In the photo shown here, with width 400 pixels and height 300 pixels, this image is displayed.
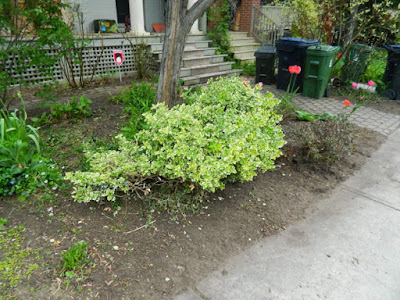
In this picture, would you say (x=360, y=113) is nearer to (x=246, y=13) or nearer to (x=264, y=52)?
(x=264, y=52)

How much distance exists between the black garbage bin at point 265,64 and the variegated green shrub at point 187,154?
5281 millimetres

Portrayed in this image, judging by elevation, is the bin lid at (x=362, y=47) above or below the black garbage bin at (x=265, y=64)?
above

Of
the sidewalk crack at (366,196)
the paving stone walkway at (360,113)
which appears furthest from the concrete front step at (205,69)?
the sidewalk crack at (366,196)

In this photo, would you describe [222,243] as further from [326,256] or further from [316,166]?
[316,166]

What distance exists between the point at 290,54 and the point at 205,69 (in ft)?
7.80

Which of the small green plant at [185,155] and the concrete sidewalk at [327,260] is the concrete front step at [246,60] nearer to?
the small green plant at [185,155]

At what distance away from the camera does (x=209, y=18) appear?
9.96 m

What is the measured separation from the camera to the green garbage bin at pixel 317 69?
21.8 feet

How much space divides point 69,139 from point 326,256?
3.45 meters

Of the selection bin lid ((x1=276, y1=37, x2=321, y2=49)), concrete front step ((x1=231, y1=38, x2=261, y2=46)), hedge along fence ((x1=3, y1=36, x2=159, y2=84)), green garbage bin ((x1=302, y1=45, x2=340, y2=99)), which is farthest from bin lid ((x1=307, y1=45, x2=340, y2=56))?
concrete front step ((x1=231, y1=38, x2=261, y2=46))

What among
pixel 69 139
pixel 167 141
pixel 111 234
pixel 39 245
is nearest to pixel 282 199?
pixel 167 141

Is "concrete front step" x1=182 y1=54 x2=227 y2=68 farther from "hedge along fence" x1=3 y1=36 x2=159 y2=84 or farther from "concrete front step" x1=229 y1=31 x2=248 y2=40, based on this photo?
"concrete front step" x1=229 y1=31 x2=248 y2=40

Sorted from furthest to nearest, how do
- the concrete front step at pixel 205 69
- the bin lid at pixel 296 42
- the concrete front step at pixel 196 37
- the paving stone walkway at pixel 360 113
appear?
the concrete front step at pixel 196 37 → the concrete front step at pixel 205 69 → the bin lid at pixel 296 42 → the paving stone walkway at pixel 360 113

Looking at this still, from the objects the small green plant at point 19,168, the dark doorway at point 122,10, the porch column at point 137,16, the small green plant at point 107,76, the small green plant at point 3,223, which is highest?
the dark doorway at point 122,10
